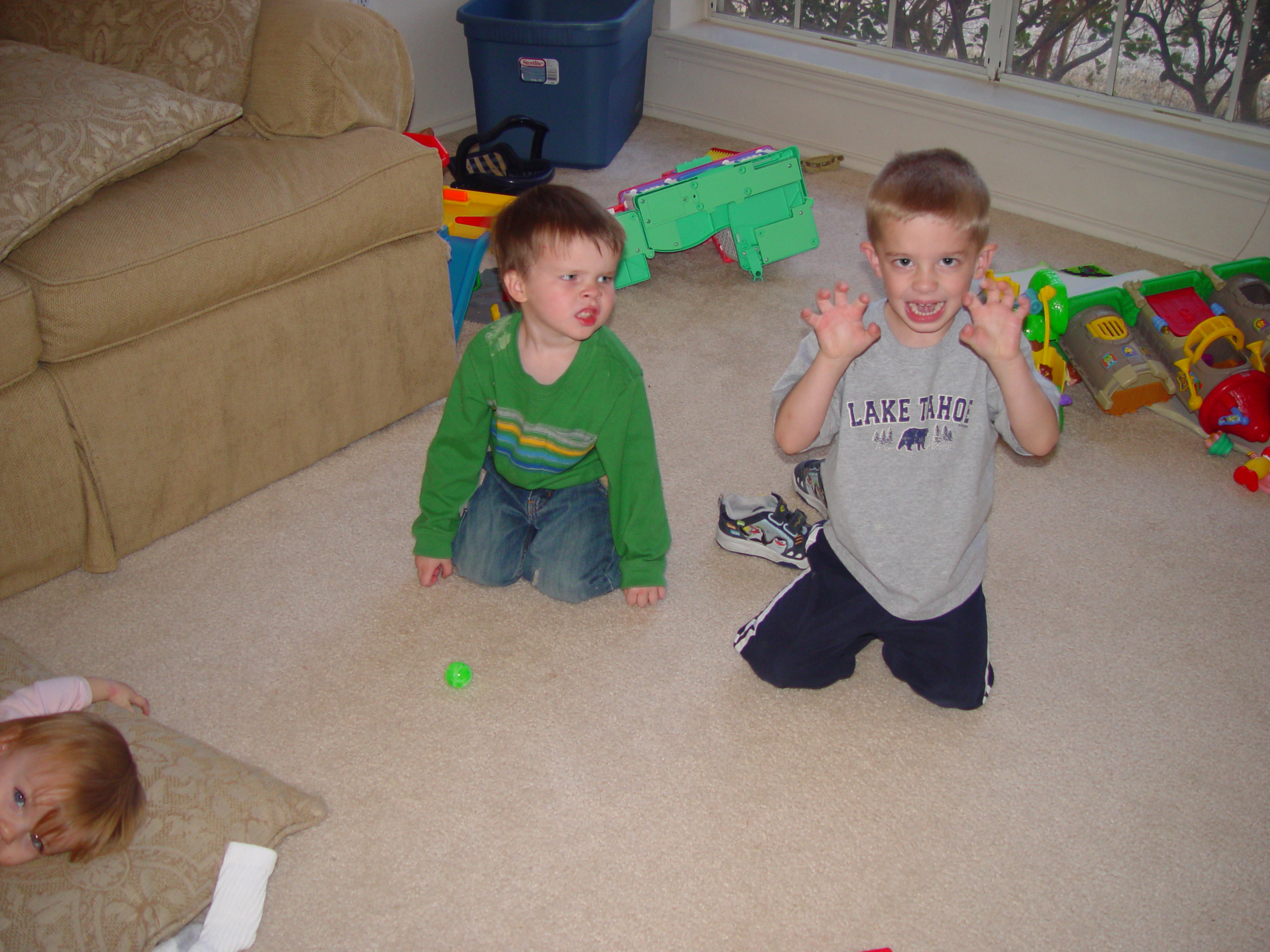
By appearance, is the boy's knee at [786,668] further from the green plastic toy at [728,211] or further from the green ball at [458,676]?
the green plastic toy at [728,211]

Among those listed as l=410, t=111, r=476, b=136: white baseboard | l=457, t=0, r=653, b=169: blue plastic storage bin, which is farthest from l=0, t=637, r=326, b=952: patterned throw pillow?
l=410, t=111, r=476, b=136: white baseboard

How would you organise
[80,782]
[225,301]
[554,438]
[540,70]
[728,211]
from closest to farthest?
[80,782]
[554,438]
[225,301]
[728,211]
[540,70]

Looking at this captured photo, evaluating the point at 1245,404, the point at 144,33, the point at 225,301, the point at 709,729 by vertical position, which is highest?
the point at 144,33

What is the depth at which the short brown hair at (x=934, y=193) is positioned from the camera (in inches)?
46.4

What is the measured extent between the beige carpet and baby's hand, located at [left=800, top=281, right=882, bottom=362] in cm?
54

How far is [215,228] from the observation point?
158cm

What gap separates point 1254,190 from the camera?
8.11 ft

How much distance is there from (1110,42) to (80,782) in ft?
9.74

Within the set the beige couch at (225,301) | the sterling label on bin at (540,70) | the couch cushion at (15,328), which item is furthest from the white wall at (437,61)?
the couch cushion at (15,328)

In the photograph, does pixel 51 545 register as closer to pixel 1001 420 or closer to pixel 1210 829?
pixel 1001 420

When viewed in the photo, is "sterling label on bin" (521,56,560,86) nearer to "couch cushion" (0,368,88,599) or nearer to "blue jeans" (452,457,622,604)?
"blue jeans" (452,457,622,604)

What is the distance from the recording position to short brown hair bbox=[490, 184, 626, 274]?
1.35m

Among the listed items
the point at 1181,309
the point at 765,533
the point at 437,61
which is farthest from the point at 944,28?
the point at 765,533

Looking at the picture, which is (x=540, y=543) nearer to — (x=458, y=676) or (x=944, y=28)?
(x=458, y=676)
